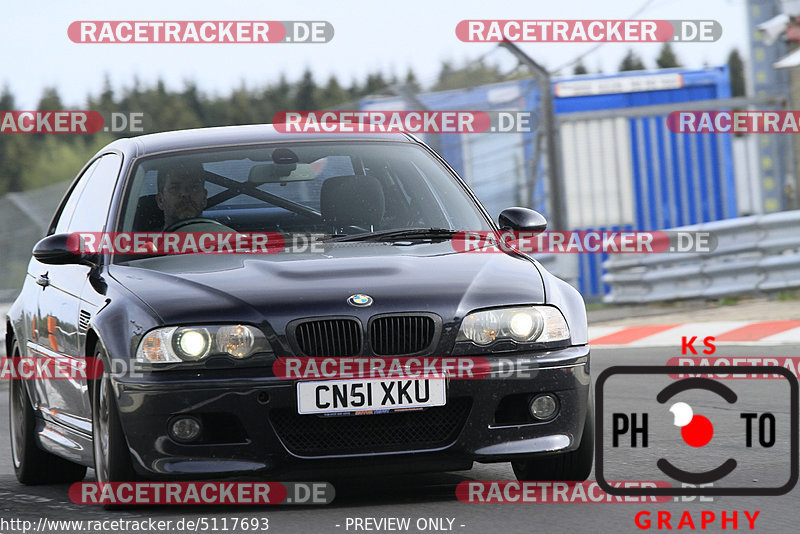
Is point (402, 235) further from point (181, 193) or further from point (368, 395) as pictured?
point (368, 395)

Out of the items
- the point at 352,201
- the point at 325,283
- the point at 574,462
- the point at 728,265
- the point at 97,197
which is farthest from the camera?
the point at 728,265

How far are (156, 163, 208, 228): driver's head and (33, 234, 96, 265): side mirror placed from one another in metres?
0.39

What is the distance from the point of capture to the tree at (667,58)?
11806 cm

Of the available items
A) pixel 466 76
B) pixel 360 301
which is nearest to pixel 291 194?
pixel 360 301

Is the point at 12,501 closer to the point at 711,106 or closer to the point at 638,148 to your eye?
the point at 711,106

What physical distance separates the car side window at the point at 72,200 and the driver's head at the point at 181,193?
3.29 feet

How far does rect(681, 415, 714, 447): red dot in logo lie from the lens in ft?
24.5

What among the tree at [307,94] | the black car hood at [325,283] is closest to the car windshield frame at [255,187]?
the black car hood at [325,283]

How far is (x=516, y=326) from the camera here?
5770 mm

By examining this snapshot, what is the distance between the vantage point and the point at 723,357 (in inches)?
451

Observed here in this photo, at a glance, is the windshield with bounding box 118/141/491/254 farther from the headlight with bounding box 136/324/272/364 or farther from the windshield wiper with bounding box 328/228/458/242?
the headlight with bounding box 136/324/272/364

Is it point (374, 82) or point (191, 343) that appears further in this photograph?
point (374, 82)

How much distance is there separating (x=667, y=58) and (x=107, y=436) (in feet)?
385

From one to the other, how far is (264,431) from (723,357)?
659cm
